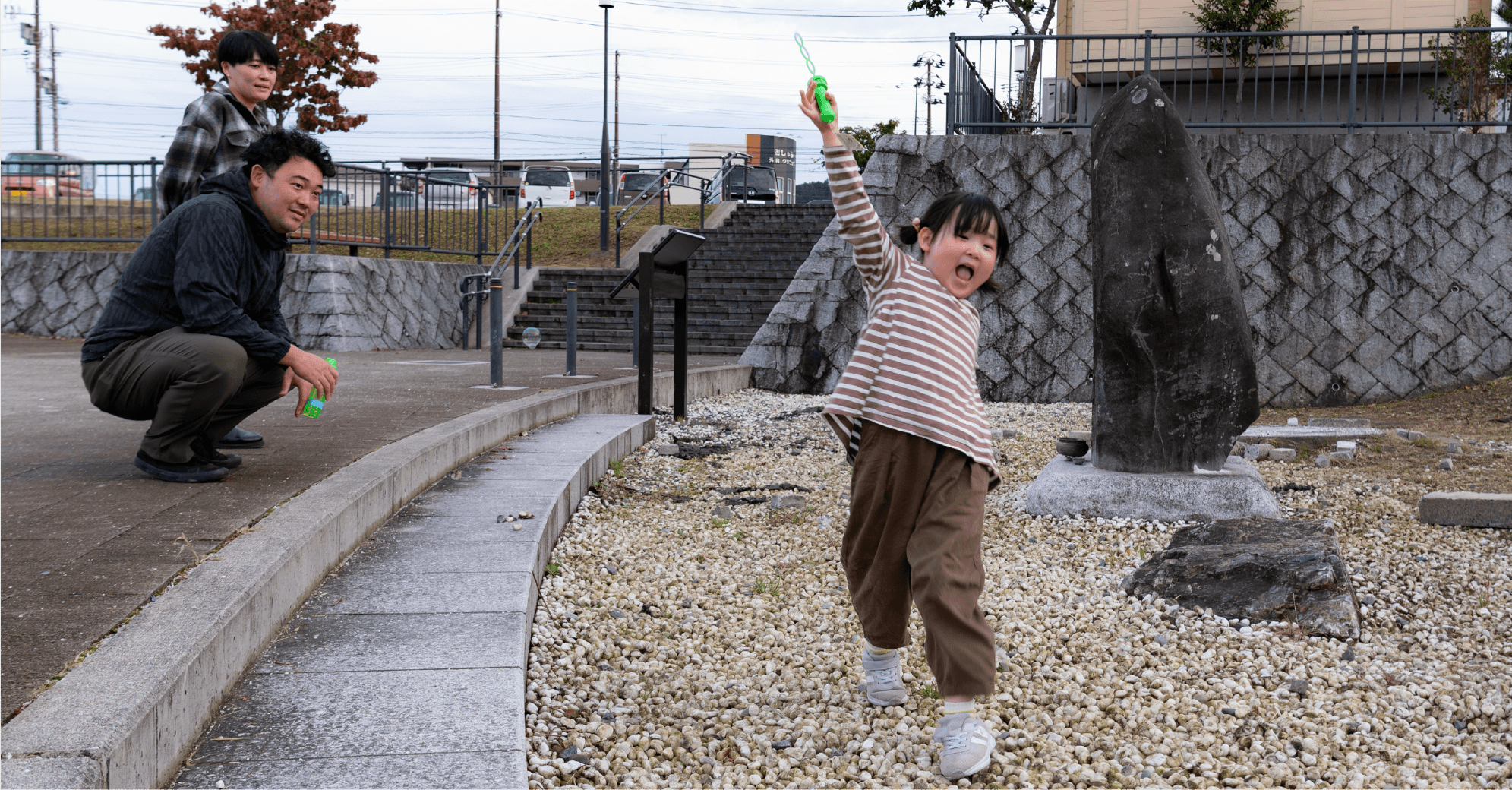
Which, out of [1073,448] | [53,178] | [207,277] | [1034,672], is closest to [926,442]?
[1034,672]

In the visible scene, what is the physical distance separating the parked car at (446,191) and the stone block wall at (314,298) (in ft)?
2.51

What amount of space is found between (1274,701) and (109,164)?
11.8 meters

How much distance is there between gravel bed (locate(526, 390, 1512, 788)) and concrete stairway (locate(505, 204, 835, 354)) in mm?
7871

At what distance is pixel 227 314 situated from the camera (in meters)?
3.26

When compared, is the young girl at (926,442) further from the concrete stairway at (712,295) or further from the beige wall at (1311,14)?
the beige wall at (1311,14)

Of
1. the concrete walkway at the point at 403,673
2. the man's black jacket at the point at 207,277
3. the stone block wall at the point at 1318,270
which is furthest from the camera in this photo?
the stone block wall at the point at 1318,270

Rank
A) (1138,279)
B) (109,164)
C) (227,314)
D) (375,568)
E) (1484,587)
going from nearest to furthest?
(375,568), (227,314), (1484,587), (1138,279), (109,164)

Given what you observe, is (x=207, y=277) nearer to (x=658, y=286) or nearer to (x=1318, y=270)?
(x=658, y=286)

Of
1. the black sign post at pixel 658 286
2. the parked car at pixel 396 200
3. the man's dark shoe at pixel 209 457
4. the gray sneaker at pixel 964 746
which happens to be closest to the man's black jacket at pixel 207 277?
the man's dark shoe at pixel 209 457

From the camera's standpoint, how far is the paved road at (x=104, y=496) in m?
2.01

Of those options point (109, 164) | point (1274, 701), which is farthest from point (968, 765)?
point (109, 164)

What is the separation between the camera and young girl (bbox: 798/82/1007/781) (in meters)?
2.16

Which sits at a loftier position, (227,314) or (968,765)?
(227,314)

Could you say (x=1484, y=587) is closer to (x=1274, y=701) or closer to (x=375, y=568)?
(x=1274, y=701)
